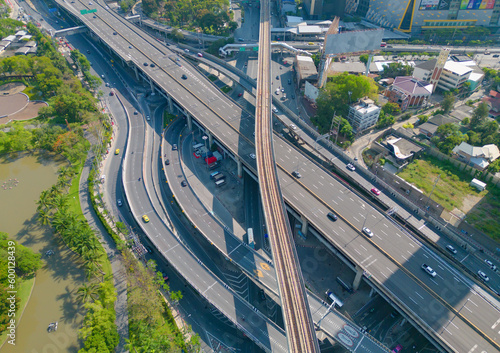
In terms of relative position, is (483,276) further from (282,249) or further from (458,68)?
(458,68)

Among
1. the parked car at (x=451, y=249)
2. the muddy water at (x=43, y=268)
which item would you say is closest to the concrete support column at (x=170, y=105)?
the muddy water at (x=43, y=268)

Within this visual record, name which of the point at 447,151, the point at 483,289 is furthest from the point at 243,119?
the point at 483,289

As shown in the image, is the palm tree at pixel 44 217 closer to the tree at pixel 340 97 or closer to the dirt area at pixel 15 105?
the dirt area at pixel 15 105

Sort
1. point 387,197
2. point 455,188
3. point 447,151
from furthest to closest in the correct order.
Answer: point 447,151 → point 455,188 → point 387,197

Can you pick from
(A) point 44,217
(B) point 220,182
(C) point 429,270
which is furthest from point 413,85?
(A) point 44,217

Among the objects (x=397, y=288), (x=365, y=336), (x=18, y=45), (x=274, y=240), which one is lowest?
(x=365, y=336)

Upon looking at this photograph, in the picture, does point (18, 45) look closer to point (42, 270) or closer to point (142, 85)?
point (142, 85)

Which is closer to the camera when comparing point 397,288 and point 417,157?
point 397,288

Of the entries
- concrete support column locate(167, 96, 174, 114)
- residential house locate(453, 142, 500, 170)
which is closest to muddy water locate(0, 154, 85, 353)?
concrete support column locate(167, 96, 174, 114)
